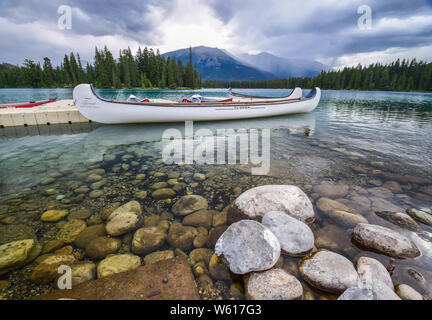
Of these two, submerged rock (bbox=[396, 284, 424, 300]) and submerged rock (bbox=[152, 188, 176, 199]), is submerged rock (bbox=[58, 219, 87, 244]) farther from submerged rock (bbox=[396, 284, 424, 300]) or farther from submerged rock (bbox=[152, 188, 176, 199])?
submerged rock (bbox=[396, 284, 424, 300])

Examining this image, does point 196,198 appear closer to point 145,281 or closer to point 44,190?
point 145,281

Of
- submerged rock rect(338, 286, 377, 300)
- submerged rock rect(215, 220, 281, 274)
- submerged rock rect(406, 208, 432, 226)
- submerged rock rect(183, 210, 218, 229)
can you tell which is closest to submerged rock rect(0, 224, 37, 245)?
submerged rock rect(183, 210, 218, 229)

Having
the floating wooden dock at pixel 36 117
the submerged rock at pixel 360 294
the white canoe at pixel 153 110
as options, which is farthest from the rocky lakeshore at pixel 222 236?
the floating wooden dock at pixel 36 117

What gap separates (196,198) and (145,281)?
2.21 metres

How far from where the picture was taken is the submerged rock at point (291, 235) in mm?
2861

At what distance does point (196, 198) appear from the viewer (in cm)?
445

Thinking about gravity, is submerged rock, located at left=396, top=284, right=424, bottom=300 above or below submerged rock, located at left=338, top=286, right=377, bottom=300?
below

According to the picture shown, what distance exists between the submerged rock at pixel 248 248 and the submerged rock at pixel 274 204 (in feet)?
2.87

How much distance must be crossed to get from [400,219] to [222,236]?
3.64 m

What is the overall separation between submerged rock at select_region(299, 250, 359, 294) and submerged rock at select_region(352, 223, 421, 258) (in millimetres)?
842

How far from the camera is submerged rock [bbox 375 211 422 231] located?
11.3 feet

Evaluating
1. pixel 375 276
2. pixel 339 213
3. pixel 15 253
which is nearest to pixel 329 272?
pixel 375 276

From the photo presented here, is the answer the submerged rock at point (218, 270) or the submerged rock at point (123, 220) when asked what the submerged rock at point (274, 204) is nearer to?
the submerged rock at point (218, 270)
